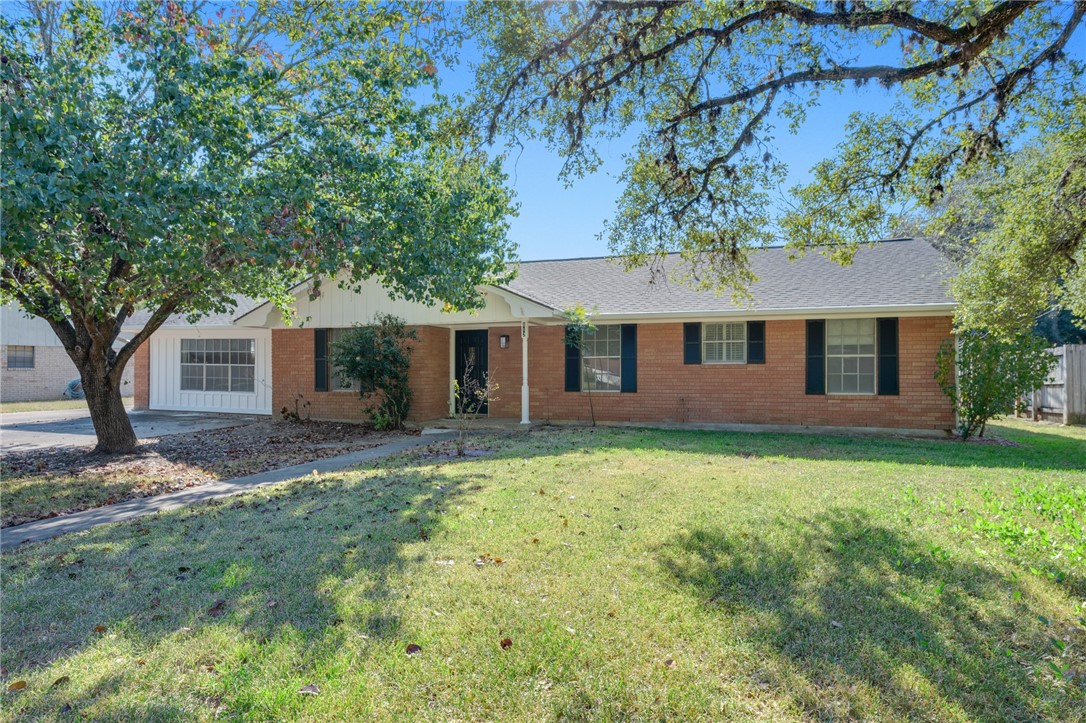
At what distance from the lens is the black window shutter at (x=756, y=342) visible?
13961 millimetres

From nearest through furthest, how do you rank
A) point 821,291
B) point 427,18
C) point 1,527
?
point 1,527 → point 427,18 → point 821,291

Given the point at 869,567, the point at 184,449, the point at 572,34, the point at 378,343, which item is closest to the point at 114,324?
the point at 184,449

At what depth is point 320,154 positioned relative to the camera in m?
8.89

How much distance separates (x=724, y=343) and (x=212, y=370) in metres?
15.0

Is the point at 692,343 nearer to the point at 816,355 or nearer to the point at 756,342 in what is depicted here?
the point at 756,342

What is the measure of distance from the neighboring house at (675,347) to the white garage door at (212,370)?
14 cm

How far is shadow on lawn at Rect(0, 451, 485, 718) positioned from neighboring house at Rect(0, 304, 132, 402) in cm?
2510

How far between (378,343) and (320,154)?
19.7 ft

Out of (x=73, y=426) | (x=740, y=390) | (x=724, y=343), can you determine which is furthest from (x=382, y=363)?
(x=73, y=426)

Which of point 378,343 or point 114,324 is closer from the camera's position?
point 114,324

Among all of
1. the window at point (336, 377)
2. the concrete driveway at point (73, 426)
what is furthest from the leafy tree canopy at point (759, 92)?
the concrete driveway at point (73, 426)

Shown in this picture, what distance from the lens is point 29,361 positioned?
2695 cm

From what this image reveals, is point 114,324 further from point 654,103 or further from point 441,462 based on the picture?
point 654,103

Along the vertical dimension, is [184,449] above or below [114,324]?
below
